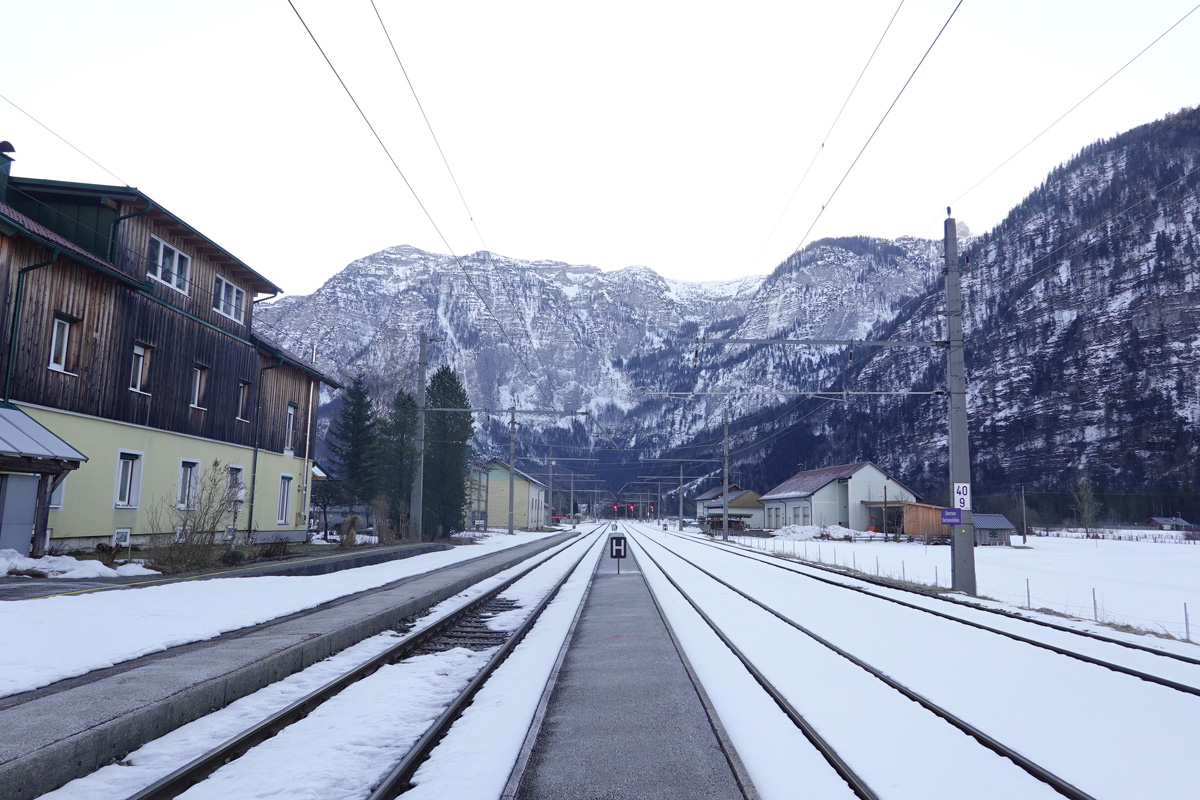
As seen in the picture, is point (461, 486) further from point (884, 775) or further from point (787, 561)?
point (884, 775)

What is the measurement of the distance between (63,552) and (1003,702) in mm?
20981

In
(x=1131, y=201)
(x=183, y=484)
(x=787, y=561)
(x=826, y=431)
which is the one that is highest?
(x=1131, y=201)

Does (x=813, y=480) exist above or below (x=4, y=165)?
below

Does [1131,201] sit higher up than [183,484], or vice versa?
[1131,201]

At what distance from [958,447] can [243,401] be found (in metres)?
25.3

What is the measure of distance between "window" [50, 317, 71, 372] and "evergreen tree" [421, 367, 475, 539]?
891 inches

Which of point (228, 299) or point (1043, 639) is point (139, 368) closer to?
point (228, 299)

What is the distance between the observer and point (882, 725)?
6.94m

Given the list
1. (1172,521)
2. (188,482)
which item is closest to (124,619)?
(188,482)

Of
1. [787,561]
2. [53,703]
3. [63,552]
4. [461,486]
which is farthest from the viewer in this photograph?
[461,486]

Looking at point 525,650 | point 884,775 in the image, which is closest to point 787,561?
point 525,650

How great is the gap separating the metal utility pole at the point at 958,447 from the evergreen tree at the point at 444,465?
27.9m

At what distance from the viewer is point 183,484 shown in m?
24.8

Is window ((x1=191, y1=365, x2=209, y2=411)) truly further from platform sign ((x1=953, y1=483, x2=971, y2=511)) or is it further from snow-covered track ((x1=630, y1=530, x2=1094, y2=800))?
platform sign ((x1=953, y1=483, x2=971, y2=511))
